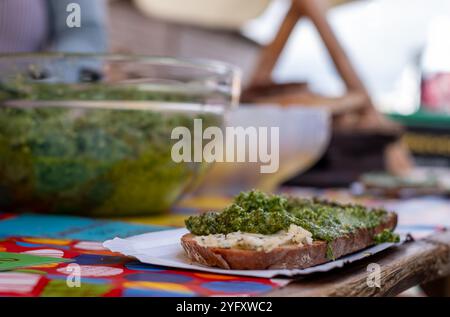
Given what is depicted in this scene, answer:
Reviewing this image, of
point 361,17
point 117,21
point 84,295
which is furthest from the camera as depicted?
point 361,17

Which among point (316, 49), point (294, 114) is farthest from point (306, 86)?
point (316, 49)

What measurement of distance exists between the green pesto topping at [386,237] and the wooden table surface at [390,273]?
12 millimetres

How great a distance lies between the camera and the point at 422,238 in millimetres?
805

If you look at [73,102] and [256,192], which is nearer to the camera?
[256,192]

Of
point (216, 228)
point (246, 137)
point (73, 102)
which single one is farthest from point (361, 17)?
point (216, 228)


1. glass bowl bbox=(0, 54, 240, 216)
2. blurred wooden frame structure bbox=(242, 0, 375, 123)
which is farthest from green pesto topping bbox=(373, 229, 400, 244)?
blurred wooden frame structure bbox=(242, 0, 375, 123)

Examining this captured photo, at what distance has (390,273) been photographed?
598 mm

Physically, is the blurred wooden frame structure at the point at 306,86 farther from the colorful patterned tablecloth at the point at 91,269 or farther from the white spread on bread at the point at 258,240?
the white spread on bread at the point at 258,240

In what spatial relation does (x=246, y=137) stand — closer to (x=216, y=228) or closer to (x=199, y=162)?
(x=199, y=162)

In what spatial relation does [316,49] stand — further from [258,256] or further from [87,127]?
[258,256]

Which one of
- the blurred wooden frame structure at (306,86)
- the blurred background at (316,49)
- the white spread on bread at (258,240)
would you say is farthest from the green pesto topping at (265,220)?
the blurred wooden frame structure at (306,86)

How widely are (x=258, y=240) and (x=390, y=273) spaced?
5.7 inches

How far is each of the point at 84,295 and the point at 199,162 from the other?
53 centimetres

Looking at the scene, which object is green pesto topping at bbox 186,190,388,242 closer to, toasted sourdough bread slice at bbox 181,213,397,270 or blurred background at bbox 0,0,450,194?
toasted sourdough bread slice at bbox 181,213,397,270
